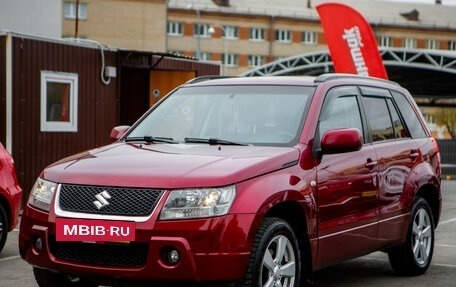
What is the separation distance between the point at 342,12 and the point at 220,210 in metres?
18.3

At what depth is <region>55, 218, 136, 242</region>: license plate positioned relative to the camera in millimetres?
5488

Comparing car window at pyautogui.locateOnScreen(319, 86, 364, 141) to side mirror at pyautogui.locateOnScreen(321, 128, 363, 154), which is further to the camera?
car window at pyautogui.locateOnScreen(319, 86, 364, 141)

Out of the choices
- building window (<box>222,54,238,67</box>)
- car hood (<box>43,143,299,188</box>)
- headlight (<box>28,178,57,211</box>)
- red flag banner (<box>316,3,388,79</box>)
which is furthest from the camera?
building window (<box>222,54,238,67</box>)

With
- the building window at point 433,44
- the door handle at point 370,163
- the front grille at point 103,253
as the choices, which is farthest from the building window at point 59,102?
the building window at point 433,44

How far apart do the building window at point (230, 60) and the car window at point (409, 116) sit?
83730 mm

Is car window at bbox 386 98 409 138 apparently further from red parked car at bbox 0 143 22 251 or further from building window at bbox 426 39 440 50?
building window at bbox 426 39 440 50

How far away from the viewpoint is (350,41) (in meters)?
23.0

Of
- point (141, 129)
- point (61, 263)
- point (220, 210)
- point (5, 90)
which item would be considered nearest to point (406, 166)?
point (141, 129)

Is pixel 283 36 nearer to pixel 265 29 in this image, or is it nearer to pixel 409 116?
pixel 265 29

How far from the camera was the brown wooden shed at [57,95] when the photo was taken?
14.2 metres

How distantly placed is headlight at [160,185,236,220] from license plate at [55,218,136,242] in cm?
23

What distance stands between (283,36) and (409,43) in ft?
46.0

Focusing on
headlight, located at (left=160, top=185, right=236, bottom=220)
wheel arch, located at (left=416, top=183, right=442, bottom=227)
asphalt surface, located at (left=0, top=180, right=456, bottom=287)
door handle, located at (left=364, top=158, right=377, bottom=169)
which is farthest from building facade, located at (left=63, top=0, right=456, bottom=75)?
headlight, located at (left=160, top=185, right=236, bottom=220)

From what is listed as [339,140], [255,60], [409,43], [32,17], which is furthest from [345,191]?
[409,43]
